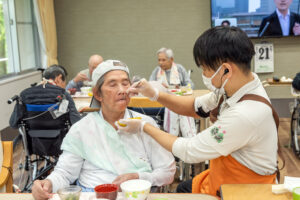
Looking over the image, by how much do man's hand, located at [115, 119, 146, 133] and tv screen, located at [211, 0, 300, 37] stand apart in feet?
14.8

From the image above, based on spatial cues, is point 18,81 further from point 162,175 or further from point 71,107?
point 162,175

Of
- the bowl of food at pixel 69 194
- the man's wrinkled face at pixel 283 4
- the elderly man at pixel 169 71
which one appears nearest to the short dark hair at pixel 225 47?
the bowl of food at pixel 69 194

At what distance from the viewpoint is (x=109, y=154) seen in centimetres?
189

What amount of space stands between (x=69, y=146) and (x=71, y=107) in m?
1.53

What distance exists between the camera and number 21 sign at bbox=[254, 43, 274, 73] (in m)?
6.15

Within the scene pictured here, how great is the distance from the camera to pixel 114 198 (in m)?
1.42

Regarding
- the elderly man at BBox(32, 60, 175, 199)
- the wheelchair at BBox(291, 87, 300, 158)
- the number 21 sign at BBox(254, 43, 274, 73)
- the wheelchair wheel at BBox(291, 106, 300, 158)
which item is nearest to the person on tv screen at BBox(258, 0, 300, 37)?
the number 21 sign at BBox(254, 43, 274, 73)

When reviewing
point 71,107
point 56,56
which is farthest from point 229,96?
point 56,56

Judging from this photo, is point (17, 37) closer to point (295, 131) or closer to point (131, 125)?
point (295, 131)

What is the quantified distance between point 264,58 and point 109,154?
16.0 ft

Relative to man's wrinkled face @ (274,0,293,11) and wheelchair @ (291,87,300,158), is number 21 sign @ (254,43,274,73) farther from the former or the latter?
wheelchair @ (291,87,300,158)

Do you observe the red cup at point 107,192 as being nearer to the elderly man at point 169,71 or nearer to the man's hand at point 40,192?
the man's hand at point 40,192

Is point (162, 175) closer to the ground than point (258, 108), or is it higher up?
closer to the ground

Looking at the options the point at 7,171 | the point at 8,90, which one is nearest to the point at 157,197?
the point at 7,171
